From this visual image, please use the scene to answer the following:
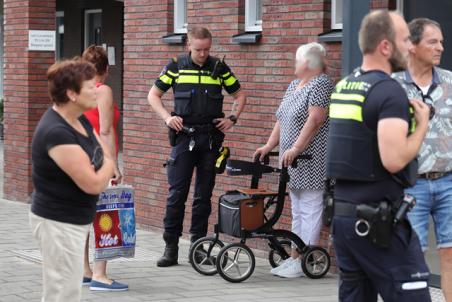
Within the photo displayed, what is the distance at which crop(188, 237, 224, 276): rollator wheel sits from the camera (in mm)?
8977

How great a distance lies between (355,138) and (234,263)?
3789 millimetres

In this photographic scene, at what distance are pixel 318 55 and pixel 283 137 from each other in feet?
2.35

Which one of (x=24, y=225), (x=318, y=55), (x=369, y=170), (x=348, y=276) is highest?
(x=318, y=55)

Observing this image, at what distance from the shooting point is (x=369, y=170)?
5074mm

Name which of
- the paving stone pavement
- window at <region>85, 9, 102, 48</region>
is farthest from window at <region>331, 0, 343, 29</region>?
window at <region>85, 9, 102, 48</region>

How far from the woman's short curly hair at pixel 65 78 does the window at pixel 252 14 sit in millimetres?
4665

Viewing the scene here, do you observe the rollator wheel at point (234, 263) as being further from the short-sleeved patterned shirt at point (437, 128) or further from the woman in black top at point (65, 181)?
the woman in black top at point (65, 181)

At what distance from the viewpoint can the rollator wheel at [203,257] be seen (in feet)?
29.5

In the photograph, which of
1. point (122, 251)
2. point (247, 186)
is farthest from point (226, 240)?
point (122, 251)

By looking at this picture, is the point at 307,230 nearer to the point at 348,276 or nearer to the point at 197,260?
the point at 197,260

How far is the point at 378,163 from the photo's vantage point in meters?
5.06

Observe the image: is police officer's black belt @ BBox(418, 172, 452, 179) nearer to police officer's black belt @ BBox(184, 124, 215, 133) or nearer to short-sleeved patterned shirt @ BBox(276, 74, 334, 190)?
short-sleeved patterned shirt @ BBox(276, 74, 334, 190)

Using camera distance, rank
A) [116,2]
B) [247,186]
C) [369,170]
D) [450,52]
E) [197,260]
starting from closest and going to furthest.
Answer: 1. [369,170]
2. [450,52]
3. [197,260]
4. [247,186]
5. [116,2]

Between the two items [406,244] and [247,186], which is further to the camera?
[247,186]
